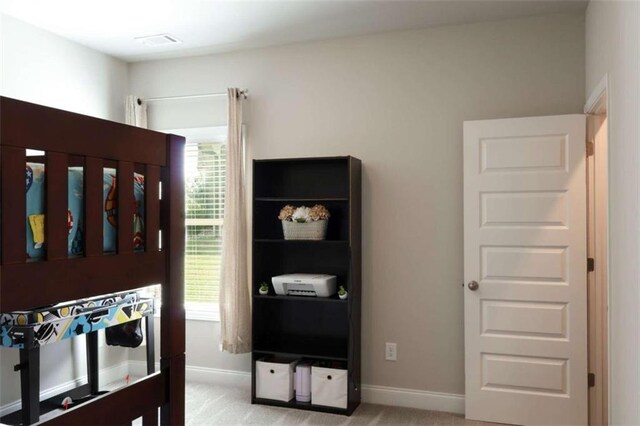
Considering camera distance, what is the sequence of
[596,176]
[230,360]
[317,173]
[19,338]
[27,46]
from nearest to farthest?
1. [19,338]
2. [596,176]
3. [27,46]
4. [317,173]
5. [230,360]

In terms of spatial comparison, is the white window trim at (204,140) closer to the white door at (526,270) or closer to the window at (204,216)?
the window at (204,216)

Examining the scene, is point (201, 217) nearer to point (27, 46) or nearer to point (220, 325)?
point (220, 325)

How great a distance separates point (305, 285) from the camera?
364cm

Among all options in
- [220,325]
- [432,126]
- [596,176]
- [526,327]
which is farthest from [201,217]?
[596,176]

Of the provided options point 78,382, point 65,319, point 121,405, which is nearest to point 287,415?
point 65,319

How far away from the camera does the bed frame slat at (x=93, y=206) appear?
1660 millimetres

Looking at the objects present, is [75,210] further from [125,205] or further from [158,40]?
[158,40]

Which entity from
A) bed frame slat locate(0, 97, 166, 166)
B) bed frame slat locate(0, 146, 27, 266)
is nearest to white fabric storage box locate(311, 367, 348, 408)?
bed frame slat locate(0, 97, 166, 166)

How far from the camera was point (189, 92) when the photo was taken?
14.3 ft

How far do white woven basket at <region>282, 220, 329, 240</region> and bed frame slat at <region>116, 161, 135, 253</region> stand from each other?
1.91m

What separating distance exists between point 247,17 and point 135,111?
4.68ft

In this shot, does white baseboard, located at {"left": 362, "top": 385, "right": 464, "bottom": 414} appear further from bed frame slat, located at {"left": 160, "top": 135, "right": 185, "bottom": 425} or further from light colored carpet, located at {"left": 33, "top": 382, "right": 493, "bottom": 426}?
bed frame slat, located at {"left": 160, "top": 135, "right": 185, "bottom": 425}

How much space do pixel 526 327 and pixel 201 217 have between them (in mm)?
2614

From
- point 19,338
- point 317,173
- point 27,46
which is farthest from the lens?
point 317,173
